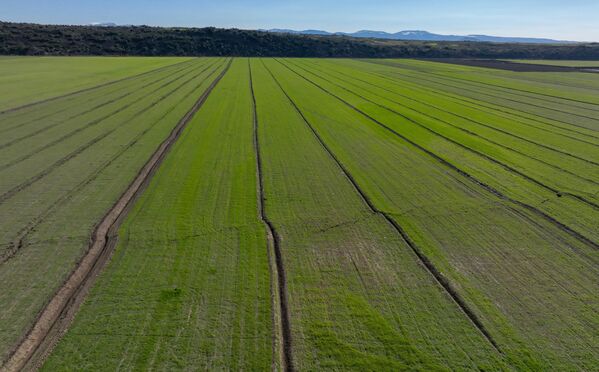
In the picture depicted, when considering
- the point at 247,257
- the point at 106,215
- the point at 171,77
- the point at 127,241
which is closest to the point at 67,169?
the point at 106,215

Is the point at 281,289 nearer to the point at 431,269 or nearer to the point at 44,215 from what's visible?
the point at 431,269

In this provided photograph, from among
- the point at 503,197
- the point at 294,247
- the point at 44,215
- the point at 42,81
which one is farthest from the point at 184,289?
the point at 42,81

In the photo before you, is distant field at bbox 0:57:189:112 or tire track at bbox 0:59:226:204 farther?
distant field at bbox 0:57:189:112

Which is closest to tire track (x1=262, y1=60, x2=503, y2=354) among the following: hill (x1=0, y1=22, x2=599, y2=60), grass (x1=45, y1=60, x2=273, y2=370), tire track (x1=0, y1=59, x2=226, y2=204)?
grass (x1=45, y1=60, x2=273, y2=370)

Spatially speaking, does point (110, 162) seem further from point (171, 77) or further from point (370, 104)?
point (171, 77)

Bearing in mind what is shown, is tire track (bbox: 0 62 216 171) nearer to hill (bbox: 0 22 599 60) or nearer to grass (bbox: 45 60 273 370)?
grass (bbox: 45 60 273 370)

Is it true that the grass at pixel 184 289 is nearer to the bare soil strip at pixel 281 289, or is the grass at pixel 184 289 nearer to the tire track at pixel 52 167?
the bare soil strip at pixel 281 289
